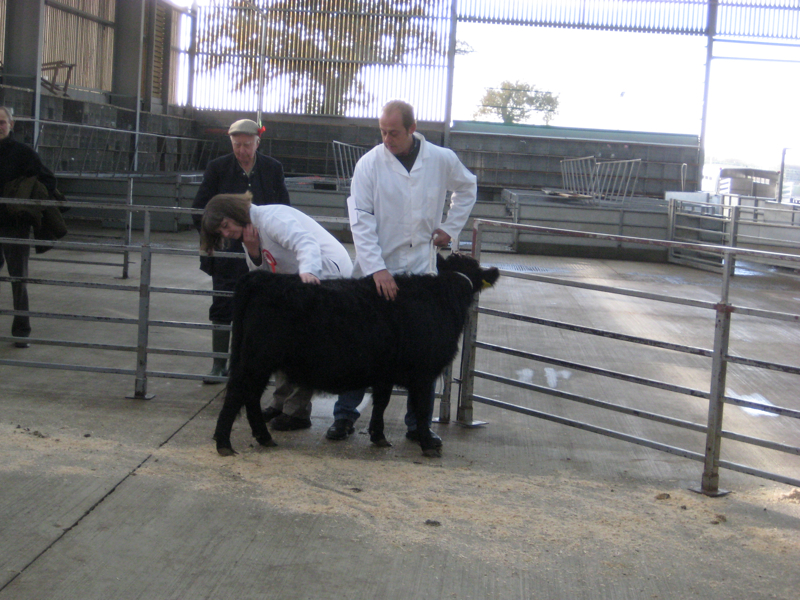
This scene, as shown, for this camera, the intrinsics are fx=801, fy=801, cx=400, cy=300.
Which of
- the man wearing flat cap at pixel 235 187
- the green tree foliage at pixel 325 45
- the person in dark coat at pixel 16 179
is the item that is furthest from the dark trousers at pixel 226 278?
the green tree foliage at pixel 325 45

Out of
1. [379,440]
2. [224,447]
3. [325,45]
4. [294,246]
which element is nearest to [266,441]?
[224,447]

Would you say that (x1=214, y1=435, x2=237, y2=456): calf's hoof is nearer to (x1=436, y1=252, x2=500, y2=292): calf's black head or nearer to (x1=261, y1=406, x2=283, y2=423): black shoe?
(x1=261, y1=406, x2=283, y2=423): black shoe

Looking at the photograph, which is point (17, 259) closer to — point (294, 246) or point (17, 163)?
point (17, 163)

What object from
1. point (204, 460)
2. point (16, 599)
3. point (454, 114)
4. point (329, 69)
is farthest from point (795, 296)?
point (329, 69)

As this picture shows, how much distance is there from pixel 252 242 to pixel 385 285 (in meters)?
0.72

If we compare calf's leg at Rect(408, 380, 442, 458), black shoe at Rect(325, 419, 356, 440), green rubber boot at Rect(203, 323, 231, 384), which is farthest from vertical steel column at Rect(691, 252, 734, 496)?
green rubber boot at Rect(203, 323, 231, 384)

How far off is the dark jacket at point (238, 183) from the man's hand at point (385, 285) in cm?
141

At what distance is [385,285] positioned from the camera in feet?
12.7

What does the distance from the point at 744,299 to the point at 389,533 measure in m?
8.91

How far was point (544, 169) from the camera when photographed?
21.8 m

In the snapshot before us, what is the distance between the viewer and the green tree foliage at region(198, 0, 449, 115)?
2191cm

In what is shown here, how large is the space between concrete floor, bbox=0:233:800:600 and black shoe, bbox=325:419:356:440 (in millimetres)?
56

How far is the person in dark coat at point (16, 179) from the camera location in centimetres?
Result: 574

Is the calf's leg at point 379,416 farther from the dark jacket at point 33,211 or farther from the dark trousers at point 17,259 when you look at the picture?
the dark trousers at point 17,259
